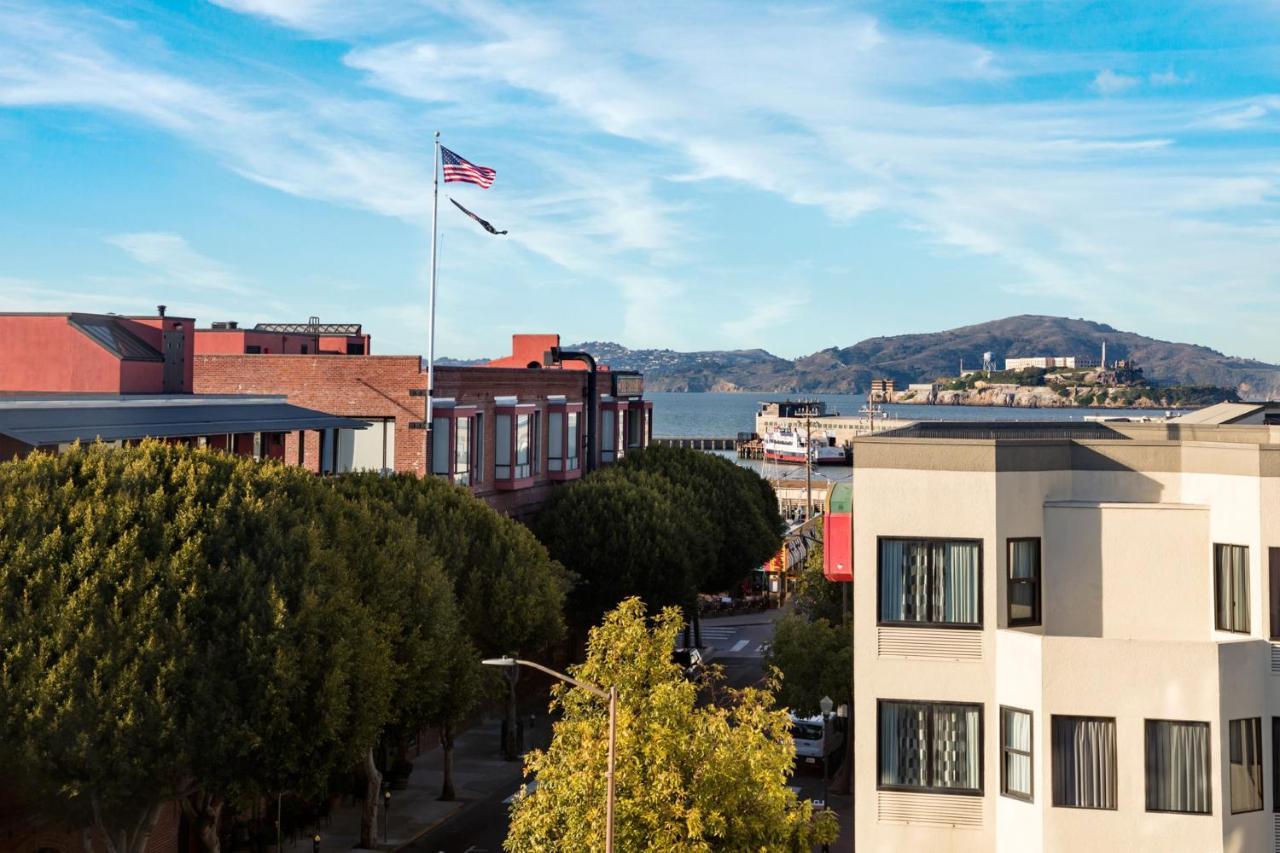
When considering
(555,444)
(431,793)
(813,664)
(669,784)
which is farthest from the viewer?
(555,444)

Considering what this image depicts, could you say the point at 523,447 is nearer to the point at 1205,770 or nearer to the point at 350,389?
the point at 350,389

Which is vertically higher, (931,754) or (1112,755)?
(1112,755)

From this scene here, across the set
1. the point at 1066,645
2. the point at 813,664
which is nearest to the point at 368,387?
the point at 813,664

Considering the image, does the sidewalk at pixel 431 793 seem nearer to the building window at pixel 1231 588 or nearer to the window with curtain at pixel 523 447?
the window with curtain at pixel 523 447

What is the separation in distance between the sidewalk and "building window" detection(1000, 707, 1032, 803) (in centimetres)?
2517

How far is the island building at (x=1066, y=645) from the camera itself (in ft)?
64.8

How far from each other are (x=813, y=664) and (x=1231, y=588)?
24178mm

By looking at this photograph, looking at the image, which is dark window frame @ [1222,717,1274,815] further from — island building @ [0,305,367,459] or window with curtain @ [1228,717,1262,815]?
island building @ [0,305,367,459]

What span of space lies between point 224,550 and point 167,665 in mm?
3118

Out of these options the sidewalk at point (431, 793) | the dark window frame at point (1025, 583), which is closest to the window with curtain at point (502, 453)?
the sidewalk at point (431, 793)

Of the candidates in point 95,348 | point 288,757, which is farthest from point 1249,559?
point 95,348

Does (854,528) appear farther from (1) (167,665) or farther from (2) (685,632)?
(2) (685,632)

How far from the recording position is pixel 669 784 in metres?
23.1

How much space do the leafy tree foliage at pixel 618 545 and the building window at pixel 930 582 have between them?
41.3 m
